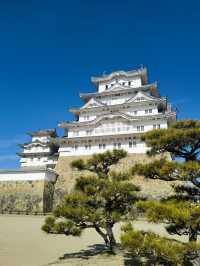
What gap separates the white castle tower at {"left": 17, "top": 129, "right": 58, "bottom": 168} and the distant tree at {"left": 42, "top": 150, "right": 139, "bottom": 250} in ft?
106

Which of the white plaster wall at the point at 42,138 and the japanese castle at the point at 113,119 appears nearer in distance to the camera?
the japanese castle at the point at 113,119

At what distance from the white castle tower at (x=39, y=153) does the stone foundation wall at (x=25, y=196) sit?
518 inches

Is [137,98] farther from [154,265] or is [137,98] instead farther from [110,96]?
[154,265]

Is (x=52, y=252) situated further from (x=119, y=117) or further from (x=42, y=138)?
(x=42, y=138)

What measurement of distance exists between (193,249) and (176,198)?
1.80 m

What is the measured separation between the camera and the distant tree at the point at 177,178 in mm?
5586

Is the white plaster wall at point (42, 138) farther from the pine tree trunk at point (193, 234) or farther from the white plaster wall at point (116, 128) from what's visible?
the pine tree trunk at point (193, 234)

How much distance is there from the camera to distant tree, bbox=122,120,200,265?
559cm

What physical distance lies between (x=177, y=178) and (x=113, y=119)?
25.9 metres

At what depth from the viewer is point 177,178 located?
22.2 feet

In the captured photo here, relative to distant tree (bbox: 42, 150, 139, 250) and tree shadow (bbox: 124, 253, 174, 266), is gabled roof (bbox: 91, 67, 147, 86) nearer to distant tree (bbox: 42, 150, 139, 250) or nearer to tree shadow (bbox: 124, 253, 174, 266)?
distant tree (bbox: 42, 150, 139, 250)

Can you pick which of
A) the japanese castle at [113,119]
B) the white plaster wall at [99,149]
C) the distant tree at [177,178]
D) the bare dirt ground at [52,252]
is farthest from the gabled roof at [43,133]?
the distant tree at [177,178]

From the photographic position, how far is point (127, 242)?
5523mm

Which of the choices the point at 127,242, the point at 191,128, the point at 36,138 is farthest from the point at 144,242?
the point at 36,138
